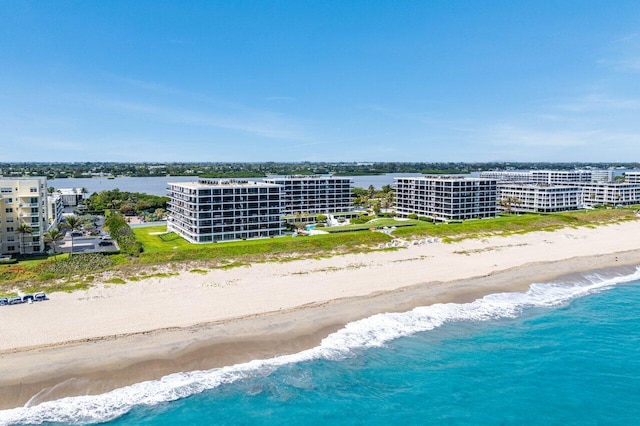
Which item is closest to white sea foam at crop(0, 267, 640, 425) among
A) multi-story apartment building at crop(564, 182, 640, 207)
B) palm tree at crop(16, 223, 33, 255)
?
palm tree at crop(16, 223, 33, 255)

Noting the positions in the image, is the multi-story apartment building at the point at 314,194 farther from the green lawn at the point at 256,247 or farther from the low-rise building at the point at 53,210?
the low-rise building at the point at 53,210

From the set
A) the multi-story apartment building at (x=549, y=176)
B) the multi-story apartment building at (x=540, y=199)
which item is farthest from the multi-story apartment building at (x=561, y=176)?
the multi-story apartment building at (x=540, y=199)

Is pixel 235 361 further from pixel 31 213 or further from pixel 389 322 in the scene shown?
pixel 31 213

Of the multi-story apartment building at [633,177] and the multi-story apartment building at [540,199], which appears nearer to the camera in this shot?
the multi-story apartment building at [540,199]

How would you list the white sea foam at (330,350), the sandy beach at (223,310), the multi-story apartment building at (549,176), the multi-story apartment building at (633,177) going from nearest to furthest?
the white sea foam at (330,350)
the sandy beach at (223,310)
the multi-story apartment building at (549,176)
the multi-story apartment building at (633,177)

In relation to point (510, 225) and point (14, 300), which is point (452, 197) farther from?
point (14, 300)

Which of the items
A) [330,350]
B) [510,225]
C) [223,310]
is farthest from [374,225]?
[330,350]
